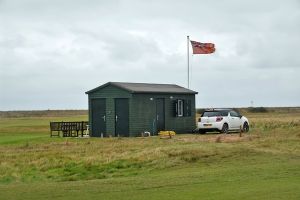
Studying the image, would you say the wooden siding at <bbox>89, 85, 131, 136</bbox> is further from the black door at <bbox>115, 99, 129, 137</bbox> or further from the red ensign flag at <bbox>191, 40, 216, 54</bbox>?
the red ensign flag at <bbox>191, 40, 216, 54</bbox>

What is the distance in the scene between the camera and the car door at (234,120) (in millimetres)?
38444

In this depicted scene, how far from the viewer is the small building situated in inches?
1475

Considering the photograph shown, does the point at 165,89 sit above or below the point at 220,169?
above

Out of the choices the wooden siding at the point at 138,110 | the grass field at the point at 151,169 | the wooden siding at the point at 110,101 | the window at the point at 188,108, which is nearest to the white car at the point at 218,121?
the wooden siding at the point at 138,110

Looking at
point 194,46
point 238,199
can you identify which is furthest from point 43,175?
point 194,46

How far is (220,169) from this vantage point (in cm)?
2122

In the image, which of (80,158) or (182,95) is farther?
(182,95)

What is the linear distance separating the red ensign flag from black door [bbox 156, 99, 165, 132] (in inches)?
243

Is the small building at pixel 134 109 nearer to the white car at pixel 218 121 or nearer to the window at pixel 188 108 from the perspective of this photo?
the window at pixel 188 108

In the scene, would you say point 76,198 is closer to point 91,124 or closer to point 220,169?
point 220,169

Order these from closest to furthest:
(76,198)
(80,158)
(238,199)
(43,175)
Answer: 1. (238,199)
2. (76,198)
3. (43,175)
4. (80,158)

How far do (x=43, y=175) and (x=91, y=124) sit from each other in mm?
16547

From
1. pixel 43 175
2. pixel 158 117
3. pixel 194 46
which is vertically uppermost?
pixel 194 46

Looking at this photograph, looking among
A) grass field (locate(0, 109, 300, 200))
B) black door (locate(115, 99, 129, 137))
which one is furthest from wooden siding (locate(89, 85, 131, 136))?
grass field (locate(0, 109, 300, 200))
